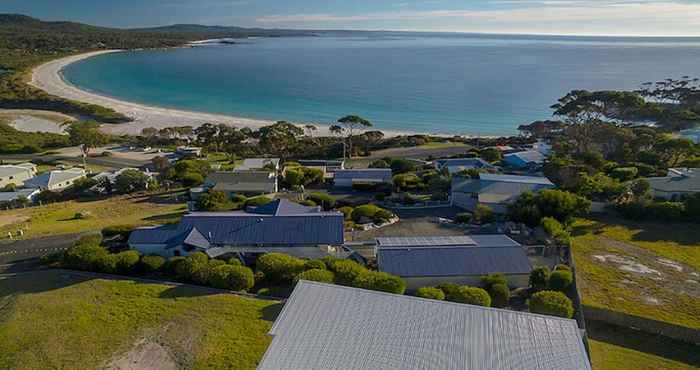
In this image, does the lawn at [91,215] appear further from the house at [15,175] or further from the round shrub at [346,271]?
the round shrub at [346,271]

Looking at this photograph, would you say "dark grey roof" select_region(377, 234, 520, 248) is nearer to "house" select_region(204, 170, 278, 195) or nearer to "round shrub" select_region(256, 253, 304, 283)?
"round shrub" select_region(256, 253, 304, 283)

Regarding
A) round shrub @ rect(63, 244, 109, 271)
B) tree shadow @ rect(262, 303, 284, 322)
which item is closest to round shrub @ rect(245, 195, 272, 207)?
round shrub @ rect(63, 244, 109, 271)

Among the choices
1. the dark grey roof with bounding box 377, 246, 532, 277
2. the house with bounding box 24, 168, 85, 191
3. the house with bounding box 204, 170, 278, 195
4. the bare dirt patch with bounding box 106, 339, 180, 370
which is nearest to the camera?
Answer: the bare dirt patch with bounding box 106, 339, 180, 370

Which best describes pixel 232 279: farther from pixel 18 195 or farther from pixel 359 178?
pixel 18 195

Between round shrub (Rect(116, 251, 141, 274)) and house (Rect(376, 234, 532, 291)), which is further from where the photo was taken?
round shrub (Rect(116, 251, 141, 274))

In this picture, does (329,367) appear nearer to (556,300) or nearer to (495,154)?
(556,300)

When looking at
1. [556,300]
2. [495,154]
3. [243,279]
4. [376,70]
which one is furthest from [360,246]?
[376,70]
